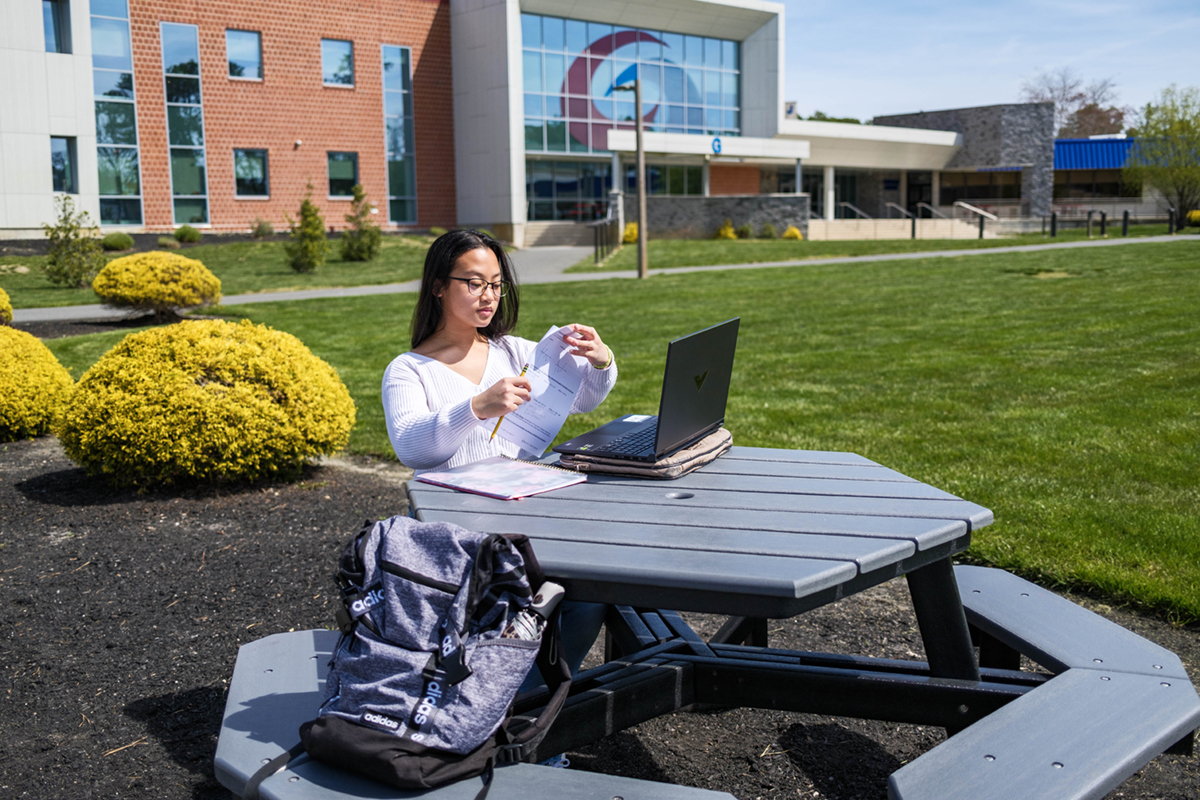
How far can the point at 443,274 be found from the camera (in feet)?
9.54

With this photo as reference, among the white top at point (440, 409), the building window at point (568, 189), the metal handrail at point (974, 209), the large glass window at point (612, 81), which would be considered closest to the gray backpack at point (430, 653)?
the white top at point (440, 409)

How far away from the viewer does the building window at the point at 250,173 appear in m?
30.5

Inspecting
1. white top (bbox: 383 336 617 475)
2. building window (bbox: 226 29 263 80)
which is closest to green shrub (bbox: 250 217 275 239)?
building window (bbox: 226 29 263 80)

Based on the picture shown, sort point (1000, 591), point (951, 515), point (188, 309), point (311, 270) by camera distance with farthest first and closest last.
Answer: point (311, 270) → point (188, 309) → point (1000, 591) → point (951, 515)

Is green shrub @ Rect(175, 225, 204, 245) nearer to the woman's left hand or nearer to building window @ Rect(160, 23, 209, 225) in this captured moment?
building window @ Rect(160, 23, 209, 225)

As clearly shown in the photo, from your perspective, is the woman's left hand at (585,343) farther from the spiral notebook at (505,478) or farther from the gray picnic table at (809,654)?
the gray picnic table at (809,654)

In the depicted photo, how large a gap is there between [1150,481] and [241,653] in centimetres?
437

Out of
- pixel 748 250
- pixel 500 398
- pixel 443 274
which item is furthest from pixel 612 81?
pixel 500 398

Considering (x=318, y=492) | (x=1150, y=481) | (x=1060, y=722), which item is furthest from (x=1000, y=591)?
(x=318, y=492)

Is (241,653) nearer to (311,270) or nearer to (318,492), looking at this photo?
(318,492)

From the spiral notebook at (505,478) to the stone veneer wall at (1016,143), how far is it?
49763 millimetres

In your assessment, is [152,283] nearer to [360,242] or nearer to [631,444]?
[360,242]

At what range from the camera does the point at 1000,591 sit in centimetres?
283

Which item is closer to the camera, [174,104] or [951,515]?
[951,515]
